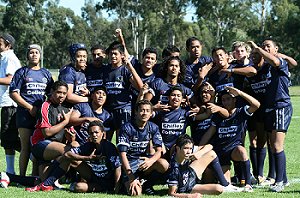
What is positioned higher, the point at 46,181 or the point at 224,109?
the point at 224,109

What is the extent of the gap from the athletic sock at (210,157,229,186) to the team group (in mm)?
15

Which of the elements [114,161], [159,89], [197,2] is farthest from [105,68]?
[197,2]

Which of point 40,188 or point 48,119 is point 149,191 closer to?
point 40,188

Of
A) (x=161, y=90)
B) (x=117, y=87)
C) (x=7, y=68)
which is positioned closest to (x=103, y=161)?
(x=117, y=87)

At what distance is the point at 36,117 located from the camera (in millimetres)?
7715

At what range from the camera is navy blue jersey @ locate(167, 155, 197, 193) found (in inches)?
264

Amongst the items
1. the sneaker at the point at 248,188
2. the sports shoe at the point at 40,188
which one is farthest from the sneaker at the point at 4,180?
the sneaker at the point at 248,188

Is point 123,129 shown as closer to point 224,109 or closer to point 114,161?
point 114,161

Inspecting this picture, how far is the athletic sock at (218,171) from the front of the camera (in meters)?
7.12

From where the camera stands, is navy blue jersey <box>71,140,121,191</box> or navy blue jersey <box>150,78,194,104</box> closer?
navy blue jersey <box>71,140,121,191</box>

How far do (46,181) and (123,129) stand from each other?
131 centimetres

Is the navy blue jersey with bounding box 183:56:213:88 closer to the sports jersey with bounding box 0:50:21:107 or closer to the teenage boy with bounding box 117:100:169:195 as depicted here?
the teenage boy with bounding box 117:100:169:195

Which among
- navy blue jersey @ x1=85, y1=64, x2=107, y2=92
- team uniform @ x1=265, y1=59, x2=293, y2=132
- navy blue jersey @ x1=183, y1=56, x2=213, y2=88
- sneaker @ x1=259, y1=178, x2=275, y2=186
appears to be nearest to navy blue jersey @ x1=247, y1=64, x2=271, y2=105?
team uniform @ x1=265, y1=59, x2=293, y2=132

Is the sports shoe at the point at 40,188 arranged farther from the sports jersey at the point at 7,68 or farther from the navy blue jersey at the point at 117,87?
the sports jersey at the point at 7,68
